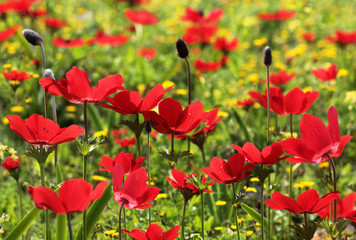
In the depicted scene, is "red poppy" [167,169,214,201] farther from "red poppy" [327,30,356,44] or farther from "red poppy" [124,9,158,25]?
"red poppy" [124,9,158,25]

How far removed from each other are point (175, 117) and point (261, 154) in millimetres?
252

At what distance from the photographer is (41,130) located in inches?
43.4

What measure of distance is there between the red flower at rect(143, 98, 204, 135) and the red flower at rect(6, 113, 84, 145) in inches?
8.4

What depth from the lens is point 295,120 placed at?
2.51m

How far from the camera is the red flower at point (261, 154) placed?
1.12m

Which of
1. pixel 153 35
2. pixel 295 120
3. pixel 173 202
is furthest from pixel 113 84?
pixel 153 35

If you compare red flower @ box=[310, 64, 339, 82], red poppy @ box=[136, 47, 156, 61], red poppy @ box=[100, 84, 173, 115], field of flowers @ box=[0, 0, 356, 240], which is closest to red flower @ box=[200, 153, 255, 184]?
field of flowers @ box=[0, 0, 356, 240]

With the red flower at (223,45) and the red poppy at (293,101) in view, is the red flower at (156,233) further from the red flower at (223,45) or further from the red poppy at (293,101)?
the red flower at (223,45)

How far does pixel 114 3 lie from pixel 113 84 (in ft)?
11.3

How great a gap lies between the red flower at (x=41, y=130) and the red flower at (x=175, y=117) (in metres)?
0.21

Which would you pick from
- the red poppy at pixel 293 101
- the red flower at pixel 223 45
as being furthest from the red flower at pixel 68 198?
the red flower at pixel 223 45

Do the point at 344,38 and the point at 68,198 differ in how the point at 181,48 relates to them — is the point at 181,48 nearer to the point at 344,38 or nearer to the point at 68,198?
the point at 68,198

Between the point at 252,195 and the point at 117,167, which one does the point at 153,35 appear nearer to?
the point at 252,195

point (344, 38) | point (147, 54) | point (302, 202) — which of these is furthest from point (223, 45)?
point (302, 202)
